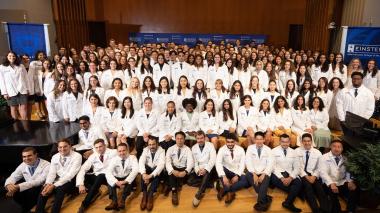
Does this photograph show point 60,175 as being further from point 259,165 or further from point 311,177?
Answer: point 311,177

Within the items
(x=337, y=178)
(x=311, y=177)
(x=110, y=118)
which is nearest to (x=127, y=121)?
(x=110, y=118)

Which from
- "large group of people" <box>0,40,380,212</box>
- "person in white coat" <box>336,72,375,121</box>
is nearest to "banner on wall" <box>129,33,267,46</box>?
"large group of people" <box>0,40,380,212</box>

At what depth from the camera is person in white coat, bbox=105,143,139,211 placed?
392 centimetres

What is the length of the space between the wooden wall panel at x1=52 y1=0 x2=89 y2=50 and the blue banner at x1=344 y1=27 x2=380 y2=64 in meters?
9.76

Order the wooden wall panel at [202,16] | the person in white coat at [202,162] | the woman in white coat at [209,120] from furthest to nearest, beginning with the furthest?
the wooden wall panel at [202,16] < the woman in white coat at [209,120] < the person in white coat at [202,162]

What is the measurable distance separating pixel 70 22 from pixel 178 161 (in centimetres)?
916

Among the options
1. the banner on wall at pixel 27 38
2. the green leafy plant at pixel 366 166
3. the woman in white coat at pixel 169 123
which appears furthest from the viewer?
the banner on wall at pixel 27 38

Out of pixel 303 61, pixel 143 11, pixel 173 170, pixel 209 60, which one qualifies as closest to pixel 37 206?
pixel 173 170

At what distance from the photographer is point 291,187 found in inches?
159

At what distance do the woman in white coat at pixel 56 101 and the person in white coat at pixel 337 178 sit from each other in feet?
15.3

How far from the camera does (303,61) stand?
25.5 ft

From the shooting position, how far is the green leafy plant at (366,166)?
347cm

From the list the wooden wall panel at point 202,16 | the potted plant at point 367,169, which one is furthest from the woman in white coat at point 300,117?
the wooden wall panel at point 202,16

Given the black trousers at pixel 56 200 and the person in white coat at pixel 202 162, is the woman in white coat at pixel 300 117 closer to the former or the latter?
the person in white coat at pixel 202 162
